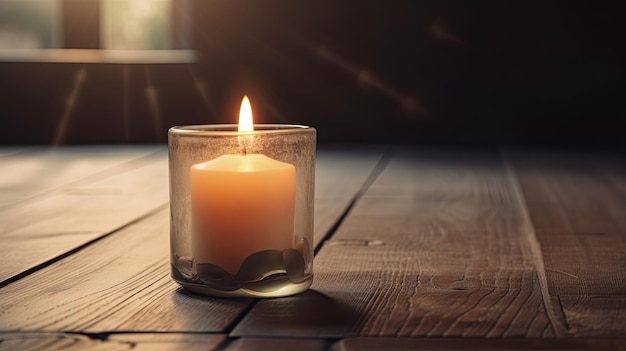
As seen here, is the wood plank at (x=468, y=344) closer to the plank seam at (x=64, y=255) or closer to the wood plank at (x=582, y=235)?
the wood plank at (x=582, y=235)

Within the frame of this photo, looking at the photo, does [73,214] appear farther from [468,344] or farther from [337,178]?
[468,344]

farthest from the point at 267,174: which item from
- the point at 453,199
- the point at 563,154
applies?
the point at 563,154

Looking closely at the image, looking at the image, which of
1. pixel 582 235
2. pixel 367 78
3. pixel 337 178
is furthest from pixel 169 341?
pixel 367 78

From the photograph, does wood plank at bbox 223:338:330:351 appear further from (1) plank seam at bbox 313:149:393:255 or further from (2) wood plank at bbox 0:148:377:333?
(1) plank seam at bbox 313:149:393:255

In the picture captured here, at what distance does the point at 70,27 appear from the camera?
11.7 ft

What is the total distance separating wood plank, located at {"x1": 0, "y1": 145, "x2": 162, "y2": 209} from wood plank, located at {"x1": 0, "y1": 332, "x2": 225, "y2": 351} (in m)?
0.92

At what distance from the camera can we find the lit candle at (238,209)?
32.9 inches

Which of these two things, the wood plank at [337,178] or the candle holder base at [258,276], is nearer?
the candle holder base at [258,276]

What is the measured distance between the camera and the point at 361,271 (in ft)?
3.29

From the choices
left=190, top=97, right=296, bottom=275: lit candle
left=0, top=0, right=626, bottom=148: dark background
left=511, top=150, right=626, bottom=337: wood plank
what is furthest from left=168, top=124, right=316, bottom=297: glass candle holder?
left=0, top=0, right=626, bottom=148: dark background

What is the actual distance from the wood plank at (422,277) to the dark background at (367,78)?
5.56 ft

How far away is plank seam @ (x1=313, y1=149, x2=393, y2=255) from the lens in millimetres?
1241

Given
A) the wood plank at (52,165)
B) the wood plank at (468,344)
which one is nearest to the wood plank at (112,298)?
the wood plank at (468,344)

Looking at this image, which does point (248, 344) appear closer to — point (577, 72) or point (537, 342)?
point (537, 342)
